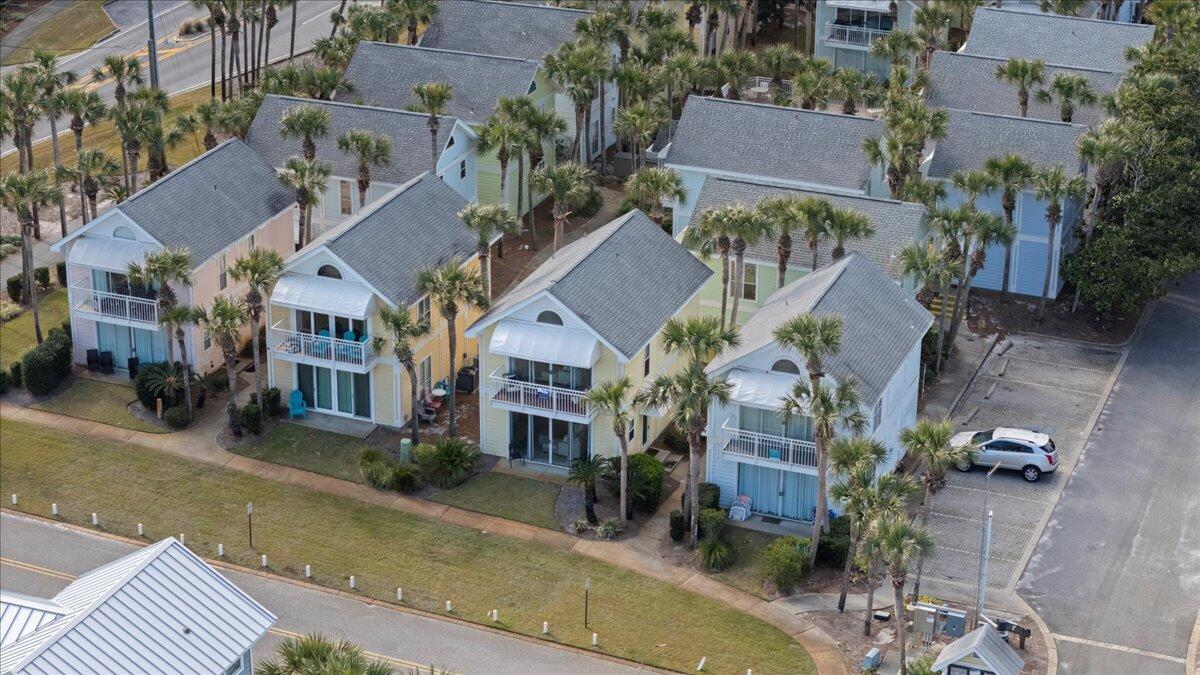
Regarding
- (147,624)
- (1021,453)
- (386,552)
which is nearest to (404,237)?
(386,552)

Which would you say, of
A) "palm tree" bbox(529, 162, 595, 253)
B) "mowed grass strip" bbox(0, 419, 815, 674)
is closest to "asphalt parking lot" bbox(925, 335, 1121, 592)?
"mowed grass strip" bbox(0, 419, 815, 674)

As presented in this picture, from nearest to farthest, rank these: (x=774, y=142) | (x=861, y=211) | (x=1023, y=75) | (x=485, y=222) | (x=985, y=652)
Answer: (x=985, y=652) → (x=485, y=222) → (x=861, y=211) → (x=774, y=142) → (x=1023, y=75)

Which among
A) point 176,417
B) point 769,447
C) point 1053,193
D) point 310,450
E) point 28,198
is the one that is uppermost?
point 1053,193

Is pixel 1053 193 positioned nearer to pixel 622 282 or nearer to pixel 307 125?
pixel 622 282

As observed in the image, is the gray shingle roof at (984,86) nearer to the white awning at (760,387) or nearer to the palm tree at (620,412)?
the white awning at (760,387)

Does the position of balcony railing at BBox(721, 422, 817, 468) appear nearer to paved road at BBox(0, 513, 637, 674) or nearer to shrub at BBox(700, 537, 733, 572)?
shrub at BBox(700, 537, 733, 572)

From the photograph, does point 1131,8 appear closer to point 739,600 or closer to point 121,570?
point 739,600
